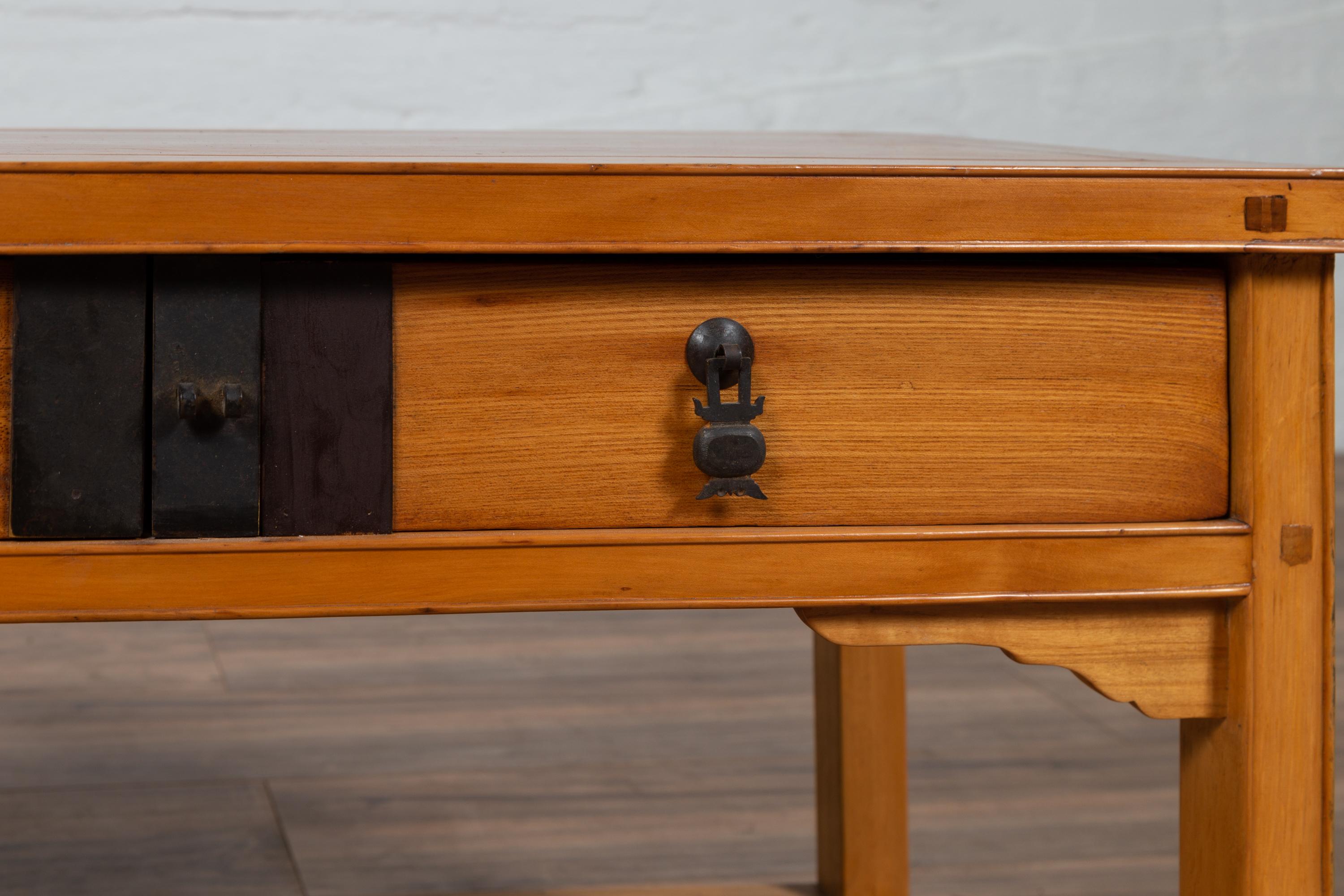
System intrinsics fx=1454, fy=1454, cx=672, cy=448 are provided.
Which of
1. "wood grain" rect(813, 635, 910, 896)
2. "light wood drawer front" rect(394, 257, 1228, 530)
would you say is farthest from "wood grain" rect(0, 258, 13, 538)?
"wood grain" rect(813, 635, 910, 896)

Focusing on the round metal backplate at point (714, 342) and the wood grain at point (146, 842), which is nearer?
the round metal backplate at point (714, 342)

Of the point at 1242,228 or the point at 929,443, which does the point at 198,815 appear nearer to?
the point at 929,443

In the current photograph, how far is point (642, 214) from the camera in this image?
1.96ft

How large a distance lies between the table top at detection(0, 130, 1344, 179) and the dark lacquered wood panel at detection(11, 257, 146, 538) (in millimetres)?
47

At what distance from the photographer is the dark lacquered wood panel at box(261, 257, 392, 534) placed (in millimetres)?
605

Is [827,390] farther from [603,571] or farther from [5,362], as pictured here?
[5,362]

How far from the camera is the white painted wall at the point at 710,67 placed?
108 inches

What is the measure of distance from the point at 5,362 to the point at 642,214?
0.88 ft

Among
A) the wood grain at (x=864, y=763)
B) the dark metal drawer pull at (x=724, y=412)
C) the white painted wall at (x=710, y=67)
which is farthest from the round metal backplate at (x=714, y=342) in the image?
the white painted wall at (x=710, y=67)

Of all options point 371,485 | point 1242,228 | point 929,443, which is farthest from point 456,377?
point 1242,228

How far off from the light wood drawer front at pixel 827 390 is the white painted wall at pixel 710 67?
2.20m

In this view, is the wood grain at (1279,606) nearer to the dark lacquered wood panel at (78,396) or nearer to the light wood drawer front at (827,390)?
the light wood drawer front at (827,390)

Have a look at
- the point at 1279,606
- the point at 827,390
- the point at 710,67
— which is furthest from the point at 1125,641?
the point at 710,67

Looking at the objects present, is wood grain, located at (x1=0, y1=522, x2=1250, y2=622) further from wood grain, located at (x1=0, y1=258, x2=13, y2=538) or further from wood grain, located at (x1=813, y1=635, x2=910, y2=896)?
wood grain, located at (x1=813, y1=635, x2=910, y2=896)
